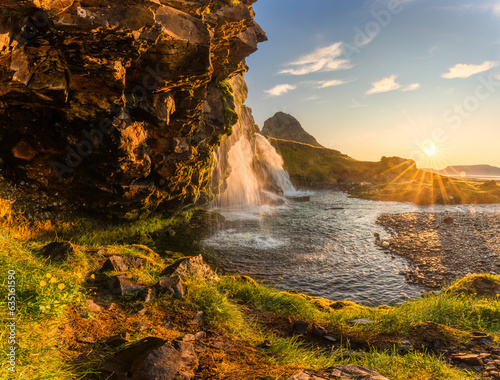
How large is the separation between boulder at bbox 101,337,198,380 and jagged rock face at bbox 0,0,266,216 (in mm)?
8289

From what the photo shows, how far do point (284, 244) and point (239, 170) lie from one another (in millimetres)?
23061

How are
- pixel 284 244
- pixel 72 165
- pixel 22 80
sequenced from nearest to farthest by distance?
pixel 22 80 < pixel 72 165 < pixel 284 244

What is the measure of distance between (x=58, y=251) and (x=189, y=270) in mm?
3661

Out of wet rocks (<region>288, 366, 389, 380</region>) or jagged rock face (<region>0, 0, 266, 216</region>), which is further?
jagged rock face (<region>0, 0, 266, 216</region>)

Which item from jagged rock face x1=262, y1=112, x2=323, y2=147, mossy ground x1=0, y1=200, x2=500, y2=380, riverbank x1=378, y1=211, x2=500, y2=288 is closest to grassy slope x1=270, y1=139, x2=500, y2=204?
riverbank x1=378, y1=211, x2=500, y2=288

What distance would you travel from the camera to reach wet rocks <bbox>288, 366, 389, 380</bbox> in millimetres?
2852

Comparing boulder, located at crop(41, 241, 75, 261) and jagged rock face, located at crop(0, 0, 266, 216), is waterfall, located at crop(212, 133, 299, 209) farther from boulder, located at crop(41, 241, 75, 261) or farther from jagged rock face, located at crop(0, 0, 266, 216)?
boulder, located at crop(41, 241, 75, 261)

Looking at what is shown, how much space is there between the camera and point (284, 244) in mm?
19203

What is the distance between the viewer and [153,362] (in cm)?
283

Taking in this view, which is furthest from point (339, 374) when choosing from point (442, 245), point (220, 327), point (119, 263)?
point (442, 245)

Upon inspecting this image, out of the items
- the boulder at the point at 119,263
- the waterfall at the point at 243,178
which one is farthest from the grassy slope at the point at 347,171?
the boulder at the point at 119,263

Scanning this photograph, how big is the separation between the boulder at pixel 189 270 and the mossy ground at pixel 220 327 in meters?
0.41

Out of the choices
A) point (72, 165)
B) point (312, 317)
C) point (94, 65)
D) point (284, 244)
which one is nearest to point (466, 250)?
point (284, 244)

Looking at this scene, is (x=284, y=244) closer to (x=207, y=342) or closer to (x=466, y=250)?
(x=466, y=250)
